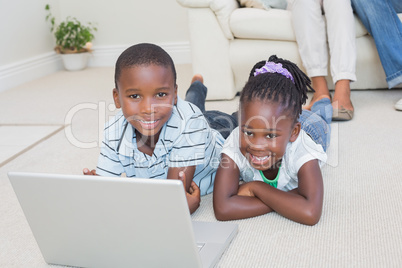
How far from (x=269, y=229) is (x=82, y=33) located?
2.57 m

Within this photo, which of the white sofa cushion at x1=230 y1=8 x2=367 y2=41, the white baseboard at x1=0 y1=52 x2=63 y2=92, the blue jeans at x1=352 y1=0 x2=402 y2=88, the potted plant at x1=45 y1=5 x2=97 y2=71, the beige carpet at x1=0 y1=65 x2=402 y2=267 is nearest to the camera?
the beige carpet at x1=0 y1=65 x2=402 y2=267

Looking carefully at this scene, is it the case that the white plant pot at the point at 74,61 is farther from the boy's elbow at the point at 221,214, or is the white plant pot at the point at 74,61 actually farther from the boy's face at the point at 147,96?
the boy's elbow at the point at 221,214

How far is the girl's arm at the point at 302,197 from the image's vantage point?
42.0 inches

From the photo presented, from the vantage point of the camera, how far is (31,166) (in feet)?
5.26

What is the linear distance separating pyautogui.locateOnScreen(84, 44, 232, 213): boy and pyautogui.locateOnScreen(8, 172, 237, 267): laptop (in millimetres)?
178

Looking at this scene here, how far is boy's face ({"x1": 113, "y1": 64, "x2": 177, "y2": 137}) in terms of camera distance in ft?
3.48

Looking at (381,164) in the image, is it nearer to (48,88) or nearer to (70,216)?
(70,216)

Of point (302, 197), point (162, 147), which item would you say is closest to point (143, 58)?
point (162, 147)

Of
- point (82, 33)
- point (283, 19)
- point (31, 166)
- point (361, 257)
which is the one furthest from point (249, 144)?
point (82, 33)

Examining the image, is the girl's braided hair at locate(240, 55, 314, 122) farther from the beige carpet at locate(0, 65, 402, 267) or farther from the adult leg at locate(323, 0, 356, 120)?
the adult leg at locate(323, 0, 356, 120)

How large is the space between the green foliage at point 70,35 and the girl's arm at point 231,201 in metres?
2.42

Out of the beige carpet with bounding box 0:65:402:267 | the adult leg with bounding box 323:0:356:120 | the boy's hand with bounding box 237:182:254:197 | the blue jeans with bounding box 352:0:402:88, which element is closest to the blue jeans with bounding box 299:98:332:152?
the beige carpet with bounding box 0:65:402:267

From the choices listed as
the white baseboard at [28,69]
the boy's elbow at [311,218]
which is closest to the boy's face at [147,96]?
the boy's elbow at [311,218]

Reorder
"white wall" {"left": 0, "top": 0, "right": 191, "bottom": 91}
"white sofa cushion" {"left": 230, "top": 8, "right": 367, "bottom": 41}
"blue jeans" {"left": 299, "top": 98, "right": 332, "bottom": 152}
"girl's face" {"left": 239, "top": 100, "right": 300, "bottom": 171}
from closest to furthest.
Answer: "girl's face" {"left": 239, "top": 100, "right": 300, "bottom": 171}
"blue jeans" {"left": 299, "top": 98, "right": 332, "bottom": 152}
"white sofa cushion" {"left": 230, "top": 8, "right": 367, "bottom": 41}
"white wall" {"left": 0, "top": 0, "right": 191, "bottom": 91}
